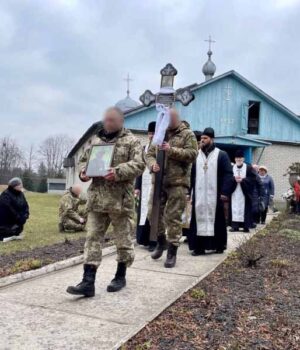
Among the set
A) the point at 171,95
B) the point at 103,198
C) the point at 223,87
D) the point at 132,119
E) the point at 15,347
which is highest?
the point at 223,87

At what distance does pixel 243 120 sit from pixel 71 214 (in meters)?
16.1

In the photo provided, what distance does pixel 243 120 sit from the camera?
26500mm

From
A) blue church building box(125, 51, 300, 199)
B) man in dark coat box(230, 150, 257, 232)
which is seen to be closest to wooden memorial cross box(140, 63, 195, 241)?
man in dark coat box(230, 150, 257, 232)

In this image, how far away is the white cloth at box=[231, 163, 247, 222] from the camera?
11625mm

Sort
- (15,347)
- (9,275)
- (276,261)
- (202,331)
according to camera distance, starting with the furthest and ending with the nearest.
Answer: (276,261)
(9,275)
(202,331)
(15,347)

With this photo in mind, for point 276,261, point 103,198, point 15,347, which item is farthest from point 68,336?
point 276,261

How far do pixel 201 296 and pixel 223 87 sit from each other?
22431 mm

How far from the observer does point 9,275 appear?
19.2 ft

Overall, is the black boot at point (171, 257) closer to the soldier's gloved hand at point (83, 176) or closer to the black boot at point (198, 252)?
the black boot at point (198, 252)

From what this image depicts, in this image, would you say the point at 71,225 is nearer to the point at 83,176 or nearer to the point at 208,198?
the point at 208,198

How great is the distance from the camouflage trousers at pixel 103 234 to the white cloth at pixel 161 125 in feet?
4.44

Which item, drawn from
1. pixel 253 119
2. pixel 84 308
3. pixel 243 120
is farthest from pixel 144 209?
pixel 253 119

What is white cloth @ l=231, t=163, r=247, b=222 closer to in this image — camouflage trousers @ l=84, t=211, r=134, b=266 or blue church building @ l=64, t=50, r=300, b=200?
camouflage trousers @ l=84, t=211, r=134, b=266

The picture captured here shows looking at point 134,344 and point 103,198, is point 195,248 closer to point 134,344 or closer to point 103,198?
point 103,198
